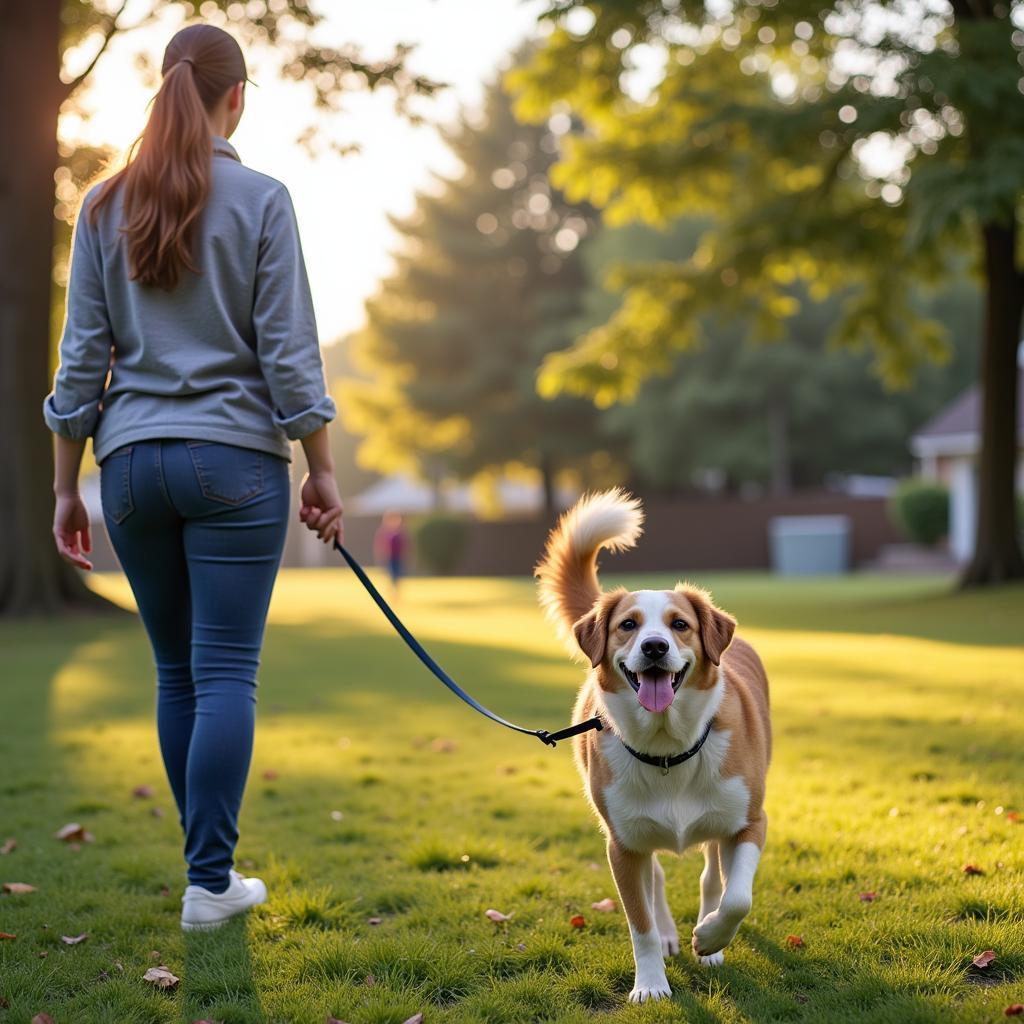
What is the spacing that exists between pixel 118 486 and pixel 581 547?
1.45 metres

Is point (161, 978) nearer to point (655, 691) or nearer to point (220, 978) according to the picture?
point (220, 978)

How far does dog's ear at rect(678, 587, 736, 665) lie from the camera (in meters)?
3.28

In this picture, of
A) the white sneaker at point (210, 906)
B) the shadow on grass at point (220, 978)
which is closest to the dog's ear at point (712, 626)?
the shadow on grass at point (220, 978)

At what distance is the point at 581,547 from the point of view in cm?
391

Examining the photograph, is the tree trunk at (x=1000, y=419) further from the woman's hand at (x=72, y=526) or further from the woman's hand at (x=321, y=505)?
the woman's hand at (x=72, y=526)

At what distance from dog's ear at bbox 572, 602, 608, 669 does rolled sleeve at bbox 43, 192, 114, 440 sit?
156 centimetres

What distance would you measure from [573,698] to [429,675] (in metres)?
2.68

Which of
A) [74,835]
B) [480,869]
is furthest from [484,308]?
[480,869]

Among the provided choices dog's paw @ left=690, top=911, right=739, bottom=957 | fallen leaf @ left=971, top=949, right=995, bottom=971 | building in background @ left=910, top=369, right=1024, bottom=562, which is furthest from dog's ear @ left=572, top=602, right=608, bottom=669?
building in background @ left=910, top=369, right=1024, bottom=562

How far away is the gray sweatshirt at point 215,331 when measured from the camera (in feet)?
11.0

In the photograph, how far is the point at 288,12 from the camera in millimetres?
15875

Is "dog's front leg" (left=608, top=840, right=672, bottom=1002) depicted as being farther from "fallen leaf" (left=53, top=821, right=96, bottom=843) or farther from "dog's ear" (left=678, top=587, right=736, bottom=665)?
"fallen leaf" (left=53, top=821, right=96, bottom=843)

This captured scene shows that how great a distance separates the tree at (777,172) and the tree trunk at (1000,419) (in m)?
0.02

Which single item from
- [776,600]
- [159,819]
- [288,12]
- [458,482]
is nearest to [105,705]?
[159,819]
